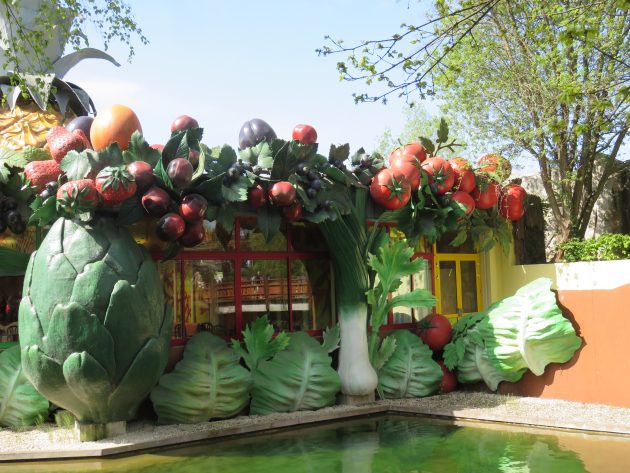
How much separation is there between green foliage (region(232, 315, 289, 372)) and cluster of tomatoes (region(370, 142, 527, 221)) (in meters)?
2.28

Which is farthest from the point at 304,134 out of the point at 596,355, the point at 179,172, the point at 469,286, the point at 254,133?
the point at 596,355

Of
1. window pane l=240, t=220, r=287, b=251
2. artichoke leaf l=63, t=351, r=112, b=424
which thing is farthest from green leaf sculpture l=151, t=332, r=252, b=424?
window pane l=240, t=220, r=287, b=251

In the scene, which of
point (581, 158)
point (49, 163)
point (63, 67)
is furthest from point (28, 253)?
point (581, 158)

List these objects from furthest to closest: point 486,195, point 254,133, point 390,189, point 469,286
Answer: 1. point 469,286
2. point 486,195
3. point 390,189
4. point 254,133

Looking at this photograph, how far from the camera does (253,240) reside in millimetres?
8844

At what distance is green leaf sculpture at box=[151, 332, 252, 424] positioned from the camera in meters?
7.48

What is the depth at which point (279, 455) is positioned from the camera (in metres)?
6.47

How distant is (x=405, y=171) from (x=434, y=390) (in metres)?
2.91

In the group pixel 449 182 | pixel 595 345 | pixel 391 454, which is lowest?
pixel 391 454

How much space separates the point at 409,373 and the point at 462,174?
282 centimetres

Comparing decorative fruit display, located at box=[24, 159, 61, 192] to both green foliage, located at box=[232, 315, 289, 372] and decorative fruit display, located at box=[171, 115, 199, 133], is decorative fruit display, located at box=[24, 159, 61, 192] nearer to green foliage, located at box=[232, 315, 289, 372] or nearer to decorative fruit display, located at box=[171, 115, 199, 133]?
decorative fruit display, located at box=[171, 115, 199, 133]

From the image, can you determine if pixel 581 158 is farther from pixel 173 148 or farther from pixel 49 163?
pixel 49 163

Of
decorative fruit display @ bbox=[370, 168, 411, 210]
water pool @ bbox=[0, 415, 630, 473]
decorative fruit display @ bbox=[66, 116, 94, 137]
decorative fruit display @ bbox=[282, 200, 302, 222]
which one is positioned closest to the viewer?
water pool @ bbox=[0, 415, 630, 473]

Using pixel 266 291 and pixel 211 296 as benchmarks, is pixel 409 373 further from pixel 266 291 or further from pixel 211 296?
pixel 211 296
